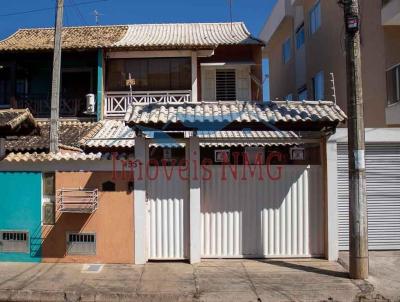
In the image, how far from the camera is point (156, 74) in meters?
17.7

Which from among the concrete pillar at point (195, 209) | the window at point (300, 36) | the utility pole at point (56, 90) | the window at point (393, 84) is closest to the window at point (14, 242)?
the concrete pillar at point (195, 209)

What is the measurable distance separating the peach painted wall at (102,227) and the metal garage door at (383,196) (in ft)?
14.2

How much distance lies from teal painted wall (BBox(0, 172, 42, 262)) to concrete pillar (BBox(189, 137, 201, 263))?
9.53 feet

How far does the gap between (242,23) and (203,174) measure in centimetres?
1364

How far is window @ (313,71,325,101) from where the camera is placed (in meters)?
18.1

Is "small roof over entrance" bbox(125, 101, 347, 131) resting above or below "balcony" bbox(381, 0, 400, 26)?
below

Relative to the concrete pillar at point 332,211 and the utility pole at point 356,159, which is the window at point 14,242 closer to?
the concrete pillar at point 332,211

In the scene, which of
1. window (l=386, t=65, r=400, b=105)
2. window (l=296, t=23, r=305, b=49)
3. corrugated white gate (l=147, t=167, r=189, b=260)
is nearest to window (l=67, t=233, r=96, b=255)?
corrugated white gate (l=147, t=167, r=189, b=260)

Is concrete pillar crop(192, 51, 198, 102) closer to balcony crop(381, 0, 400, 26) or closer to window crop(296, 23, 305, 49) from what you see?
window crop(296, 23, 305, 49)

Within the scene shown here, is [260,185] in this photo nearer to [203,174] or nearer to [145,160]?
[203,174]

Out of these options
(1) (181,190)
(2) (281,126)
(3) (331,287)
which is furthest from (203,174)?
(3) (331,287)

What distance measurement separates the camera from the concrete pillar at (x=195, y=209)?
28.1 ft

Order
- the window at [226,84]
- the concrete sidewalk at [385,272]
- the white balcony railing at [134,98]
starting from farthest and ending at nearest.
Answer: the window at [226,84], the white balcony railing at [134,98], the concrete sidewalk at [385,272]

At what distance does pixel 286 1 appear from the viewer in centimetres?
2159
